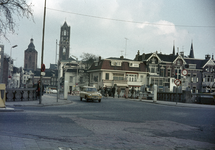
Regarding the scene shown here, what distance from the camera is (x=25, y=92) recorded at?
22.6 m

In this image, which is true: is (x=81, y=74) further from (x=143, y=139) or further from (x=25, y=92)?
(x=143, y=139)

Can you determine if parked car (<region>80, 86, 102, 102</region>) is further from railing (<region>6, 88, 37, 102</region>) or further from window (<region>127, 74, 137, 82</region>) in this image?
window (<region>127, 74, 137, 82</region>)

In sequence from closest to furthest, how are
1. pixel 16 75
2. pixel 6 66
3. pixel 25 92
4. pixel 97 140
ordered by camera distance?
pixel 97 140 → pixel 25 92 → pixel 6 66 → pixel 16 75

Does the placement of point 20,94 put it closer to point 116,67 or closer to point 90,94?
point 90,94

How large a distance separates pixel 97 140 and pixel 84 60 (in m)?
72.3

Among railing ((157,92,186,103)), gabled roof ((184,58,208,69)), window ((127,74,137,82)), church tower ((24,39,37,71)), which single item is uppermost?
church tower ((24,39,37,71))

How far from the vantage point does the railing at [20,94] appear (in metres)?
21.0

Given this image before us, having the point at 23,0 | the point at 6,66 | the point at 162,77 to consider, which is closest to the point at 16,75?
the point at 6,66

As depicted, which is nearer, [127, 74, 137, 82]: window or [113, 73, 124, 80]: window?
[113, 73, 124, 80]: window

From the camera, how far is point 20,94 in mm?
22016

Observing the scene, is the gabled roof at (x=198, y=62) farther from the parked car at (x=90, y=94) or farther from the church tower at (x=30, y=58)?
the church tower at (x=30, y=58)

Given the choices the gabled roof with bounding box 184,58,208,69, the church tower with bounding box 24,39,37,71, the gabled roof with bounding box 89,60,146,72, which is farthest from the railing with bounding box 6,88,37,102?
the church tower with bounding box 24,39,37,71

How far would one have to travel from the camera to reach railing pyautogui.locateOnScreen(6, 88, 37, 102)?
68.8 ft

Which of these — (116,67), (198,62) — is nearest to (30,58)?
(116,67)
